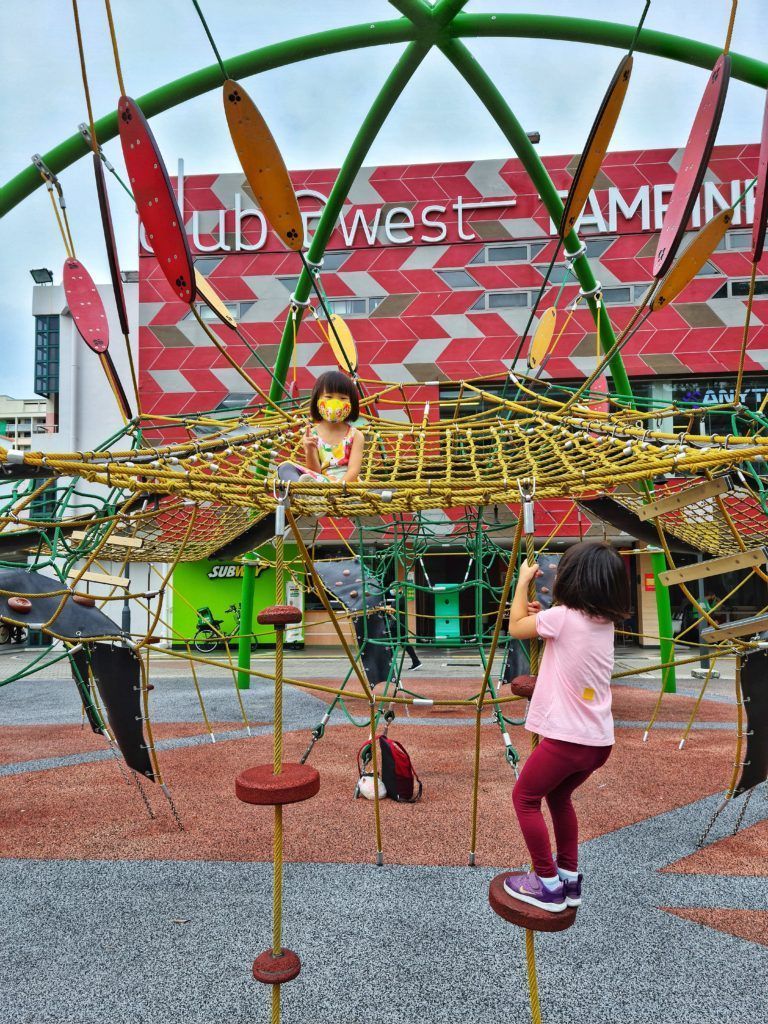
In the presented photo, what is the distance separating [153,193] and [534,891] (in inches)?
125

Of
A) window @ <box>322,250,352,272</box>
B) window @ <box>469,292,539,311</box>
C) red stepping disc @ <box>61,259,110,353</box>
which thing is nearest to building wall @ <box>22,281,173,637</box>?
window @ <box>322,250,352,272</box>

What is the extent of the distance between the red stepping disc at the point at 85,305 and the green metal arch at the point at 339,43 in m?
0.79

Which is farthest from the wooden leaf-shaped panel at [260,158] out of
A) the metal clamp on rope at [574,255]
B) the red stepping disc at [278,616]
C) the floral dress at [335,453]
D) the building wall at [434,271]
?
the building wall at [434,271]

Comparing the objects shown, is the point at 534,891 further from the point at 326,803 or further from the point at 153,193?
the point at 153,193

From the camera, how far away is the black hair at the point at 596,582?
2.29 meters

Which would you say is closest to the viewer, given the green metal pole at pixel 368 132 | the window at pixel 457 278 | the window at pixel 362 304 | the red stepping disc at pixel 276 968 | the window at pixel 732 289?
the red stepping disc at pixel 276 968

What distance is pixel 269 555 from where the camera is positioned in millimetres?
16797

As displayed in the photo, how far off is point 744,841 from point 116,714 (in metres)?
3.67

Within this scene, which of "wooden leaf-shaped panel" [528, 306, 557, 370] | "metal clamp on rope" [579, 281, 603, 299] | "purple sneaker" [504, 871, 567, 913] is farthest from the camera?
"wooden leaf-shaped panel" [528, 306, 557, 370]

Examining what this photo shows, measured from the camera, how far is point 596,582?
231 cm

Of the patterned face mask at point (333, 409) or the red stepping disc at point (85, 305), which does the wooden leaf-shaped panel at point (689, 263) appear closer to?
the patterned face mask at point (333, 409)

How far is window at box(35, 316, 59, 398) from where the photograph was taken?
824 inches

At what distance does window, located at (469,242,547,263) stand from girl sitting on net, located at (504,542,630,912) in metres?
16.4

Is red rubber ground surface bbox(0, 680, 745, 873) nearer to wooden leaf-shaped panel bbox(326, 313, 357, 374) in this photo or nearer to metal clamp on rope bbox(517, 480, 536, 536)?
metal clamp on rope bbox(517, 480, 536, 536)
